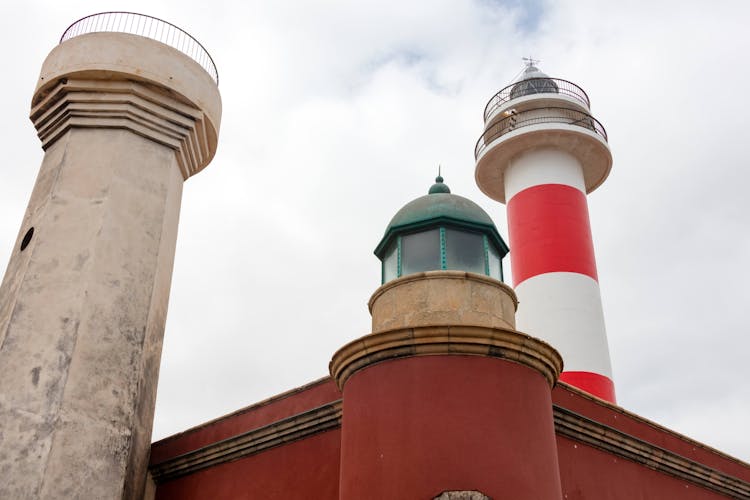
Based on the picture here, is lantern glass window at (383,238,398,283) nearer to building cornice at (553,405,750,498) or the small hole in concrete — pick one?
building cornice at (553,405,750,498)

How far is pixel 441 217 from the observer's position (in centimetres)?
825

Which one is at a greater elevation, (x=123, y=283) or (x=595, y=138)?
(x=595, y=138)

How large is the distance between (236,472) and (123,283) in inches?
119

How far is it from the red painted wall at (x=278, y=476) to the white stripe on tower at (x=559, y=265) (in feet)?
24.4

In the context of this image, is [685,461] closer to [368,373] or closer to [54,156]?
[368,373]

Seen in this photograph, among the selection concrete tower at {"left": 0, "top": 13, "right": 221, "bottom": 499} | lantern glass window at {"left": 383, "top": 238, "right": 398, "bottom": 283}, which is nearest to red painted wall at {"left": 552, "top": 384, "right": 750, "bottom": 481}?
lantern glass window at {"left": 383, "top": 238, "right": 398, "bottom": 283}

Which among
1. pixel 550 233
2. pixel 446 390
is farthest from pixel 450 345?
pixel 550 233

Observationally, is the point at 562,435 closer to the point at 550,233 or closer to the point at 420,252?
the point at 420,252

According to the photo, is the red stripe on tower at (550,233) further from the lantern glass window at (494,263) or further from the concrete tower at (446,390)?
the concrete tower at (446,390)

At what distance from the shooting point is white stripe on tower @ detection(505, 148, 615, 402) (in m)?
15.7

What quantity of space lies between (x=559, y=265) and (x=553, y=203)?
163cm

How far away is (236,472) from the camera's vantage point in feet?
33.6

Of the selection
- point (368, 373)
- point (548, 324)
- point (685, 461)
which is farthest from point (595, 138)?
point (368, 373)

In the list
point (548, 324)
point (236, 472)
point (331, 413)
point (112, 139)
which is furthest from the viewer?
point (548, 324)
